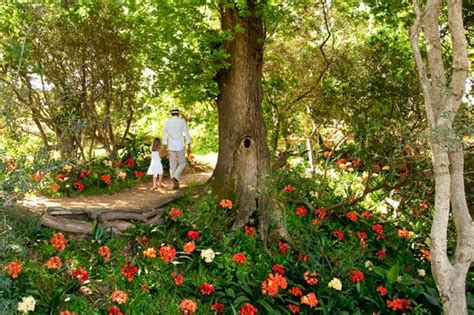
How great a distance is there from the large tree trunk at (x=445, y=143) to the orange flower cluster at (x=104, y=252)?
3.78m

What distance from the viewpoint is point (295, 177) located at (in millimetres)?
8836

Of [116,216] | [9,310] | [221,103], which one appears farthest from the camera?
[221,103]

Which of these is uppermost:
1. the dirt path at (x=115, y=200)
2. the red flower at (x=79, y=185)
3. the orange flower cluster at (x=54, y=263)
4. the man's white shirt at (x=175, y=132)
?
the man's white shirt at (x=175, y=132)

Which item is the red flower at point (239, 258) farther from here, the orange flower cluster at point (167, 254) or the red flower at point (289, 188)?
the red flower at point (289, 188)

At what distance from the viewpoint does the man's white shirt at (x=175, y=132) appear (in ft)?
31.0

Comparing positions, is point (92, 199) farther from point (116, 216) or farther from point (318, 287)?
point (318, 287)

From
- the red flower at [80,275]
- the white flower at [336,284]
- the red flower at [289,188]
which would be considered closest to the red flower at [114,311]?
the red flower at [80,275]

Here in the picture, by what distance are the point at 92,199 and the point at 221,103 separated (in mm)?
3060

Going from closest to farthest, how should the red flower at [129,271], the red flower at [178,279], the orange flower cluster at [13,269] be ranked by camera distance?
the orange flower cluster at [13,269]
the red flower at [129,271]
the red flower at [178,279]

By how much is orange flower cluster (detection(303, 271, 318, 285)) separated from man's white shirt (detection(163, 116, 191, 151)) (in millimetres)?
4144

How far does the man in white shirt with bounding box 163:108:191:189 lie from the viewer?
9453 mm

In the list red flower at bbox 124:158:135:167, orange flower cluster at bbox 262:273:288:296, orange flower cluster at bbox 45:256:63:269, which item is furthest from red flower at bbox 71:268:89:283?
red flower at bbox 124:158:135:167

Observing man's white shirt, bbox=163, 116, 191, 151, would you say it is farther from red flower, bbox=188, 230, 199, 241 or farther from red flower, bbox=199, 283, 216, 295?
red flower, bbox=199, 283, 216, 295

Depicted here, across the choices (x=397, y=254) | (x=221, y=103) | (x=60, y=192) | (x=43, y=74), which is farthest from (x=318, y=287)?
(x=43, y=74)
